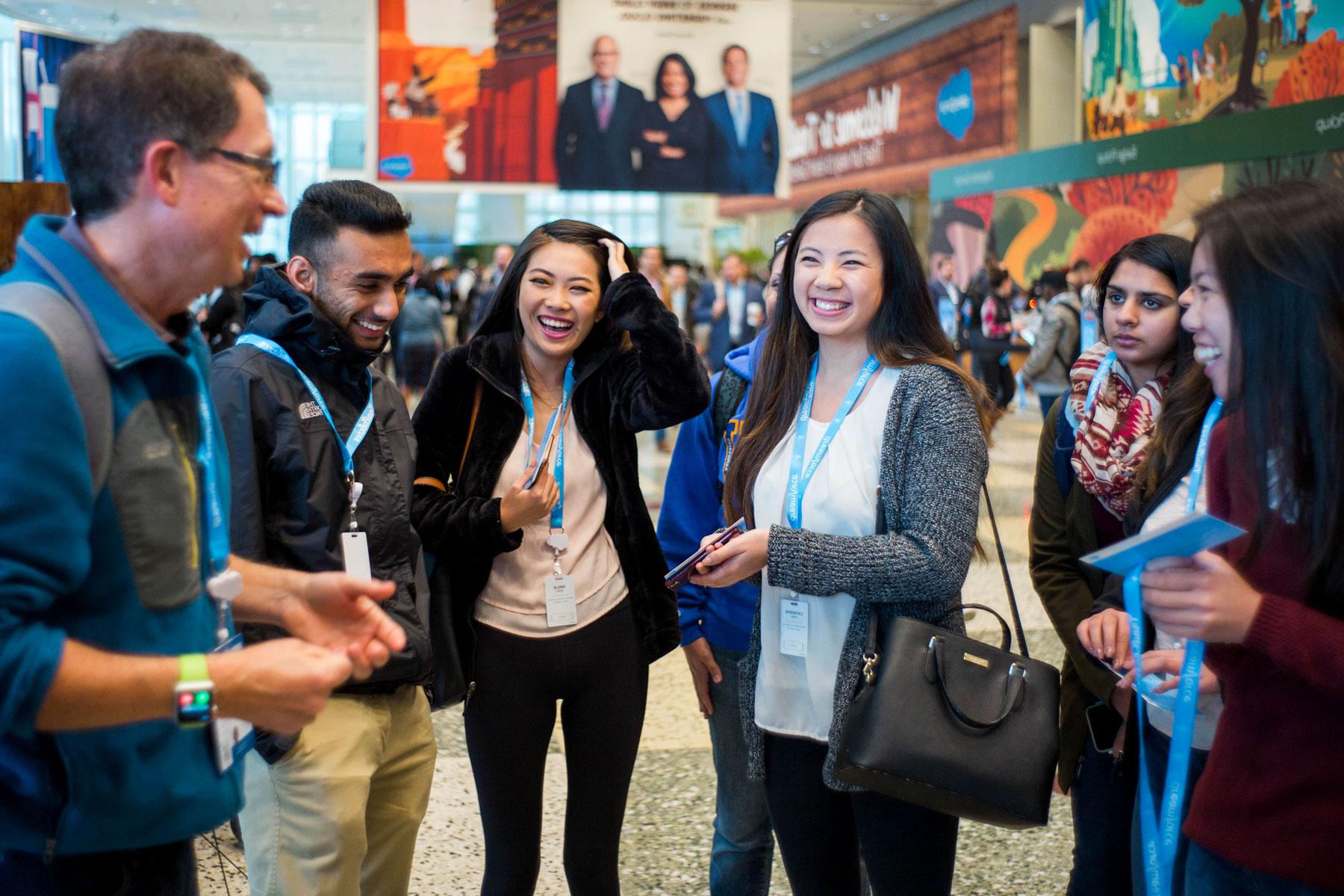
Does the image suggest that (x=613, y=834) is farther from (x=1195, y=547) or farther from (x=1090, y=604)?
(x=1195, y=547)

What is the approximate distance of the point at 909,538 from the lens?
1941 mm

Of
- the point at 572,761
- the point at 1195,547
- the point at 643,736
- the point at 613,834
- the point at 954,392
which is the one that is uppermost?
the point at 954,392

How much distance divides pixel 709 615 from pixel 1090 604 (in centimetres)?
77

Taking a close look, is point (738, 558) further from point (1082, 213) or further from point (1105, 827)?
point (1082, 213)

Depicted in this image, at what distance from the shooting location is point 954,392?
2.03 metres

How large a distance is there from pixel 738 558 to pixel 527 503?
46 cm

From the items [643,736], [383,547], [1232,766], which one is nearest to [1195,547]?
[1232,766]

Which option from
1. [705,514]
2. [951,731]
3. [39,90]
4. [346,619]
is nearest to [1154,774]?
[951,731]

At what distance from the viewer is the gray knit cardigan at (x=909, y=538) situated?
75.5 inches

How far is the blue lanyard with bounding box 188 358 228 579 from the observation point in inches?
54.1

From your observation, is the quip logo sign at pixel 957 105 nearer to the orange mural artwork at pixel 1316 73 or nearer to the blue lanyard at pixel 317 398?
the orange mural artwork at pixel 1316 73

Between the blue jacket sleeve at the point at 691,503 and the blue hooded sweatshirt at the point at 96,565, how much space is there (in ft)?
4.27

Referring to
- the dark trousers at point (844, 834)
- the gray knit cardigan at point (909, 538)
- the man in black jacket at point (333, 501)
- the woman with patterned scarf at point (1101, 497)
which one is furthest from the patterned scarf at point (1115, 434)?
the man in black jacket at point (333, 501)

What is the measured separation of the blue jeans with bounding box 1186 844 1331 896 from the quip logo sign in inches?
684
